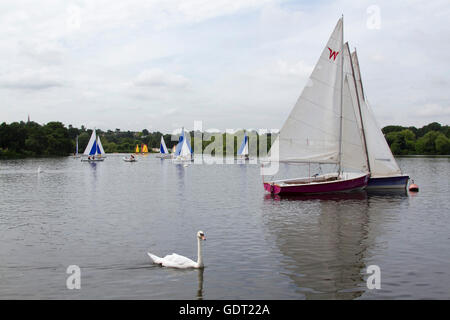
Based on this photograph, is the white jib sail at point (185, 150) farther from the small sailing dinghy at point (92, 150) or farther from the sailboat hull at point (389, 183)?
the sailboat hull at point (389, 183)

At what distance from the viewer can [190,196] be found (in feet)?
147

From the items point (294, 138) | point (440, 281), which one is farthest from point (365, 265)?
point (294, 138)

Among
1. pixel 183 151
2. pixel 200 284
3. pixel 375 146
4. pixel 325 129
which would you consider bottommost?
pixel 200 284

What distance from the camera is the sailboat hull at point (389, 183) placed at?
4547 cm

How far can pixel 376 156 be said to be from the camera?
1801 inches

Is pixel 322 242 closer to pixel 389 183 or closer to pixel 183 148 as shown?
pixel 389 183

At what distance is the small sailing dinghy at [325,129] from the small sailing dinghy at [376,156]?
2.38 meters

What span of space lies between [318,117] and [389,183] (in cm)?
1187

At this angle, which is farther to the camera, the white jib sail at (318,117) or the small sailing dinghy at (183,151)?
the small sailing dinghy at (183,151)

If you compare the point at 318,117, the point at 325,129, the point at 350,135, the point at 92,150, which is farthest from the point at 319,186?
the point at 92,150

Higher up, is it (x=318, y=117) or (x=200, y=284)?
(x=318, y=117)

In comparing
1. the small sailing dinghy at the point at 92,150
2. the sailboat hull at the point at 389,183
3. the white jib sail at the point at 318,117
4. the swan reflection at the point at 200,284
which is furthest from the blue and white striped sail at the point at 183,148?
the swan reflection at the point at 200,284
